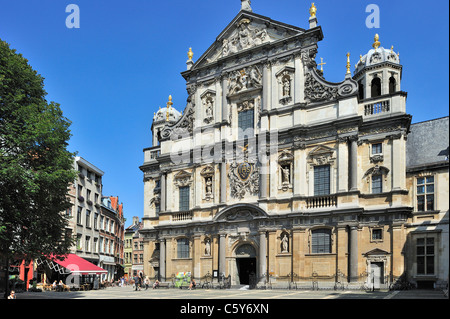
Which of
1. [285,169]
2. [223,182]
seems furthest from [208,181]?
[285,169]

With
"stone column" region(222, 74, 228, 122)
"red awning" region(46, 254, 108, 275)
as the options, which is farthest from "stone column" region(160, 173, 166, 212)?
"red awning" region(46, 254, 108, 275)

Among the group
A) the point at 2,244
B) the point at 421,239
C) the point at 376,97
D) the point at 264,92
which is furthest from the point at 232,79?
the point at 2,244

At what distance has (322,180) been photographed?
3312 cm

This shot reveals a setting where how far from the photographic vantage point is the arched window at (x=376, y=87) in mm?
34609

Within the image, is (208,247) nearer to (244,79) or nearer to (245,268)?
(245,268)

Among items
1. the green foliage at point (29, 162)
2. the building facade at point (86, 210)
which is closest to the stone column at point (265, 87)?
the green foliage at point (29, 162)

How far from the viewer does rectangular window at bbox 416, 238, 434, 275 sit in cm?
2917

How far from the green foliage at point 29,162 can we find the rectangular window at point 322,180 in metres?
17.3

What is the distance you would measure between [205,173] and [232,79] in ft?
27.7

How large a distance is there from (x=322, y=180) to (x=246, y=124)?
8.42 m

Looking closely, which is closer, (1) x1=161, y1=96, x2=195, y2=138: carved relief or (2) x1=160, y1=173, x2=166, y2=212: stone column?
(1) x1=161, y1=96, x2=195, y2=138: carved relief

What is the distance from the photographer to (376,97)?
106ft

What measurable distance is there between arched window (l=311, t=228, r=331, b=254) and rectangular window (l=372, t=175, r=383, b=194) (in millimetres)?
4211

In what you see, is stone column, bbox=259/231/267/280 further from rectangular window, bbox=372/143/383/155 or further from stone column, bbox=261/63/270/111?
stone column, bbox=261/63/270/111
